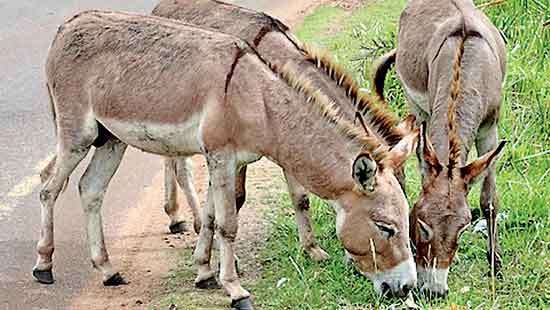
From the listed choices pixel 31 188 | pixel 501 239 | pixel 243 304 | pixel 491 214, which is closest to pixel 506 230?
pixel 501 239

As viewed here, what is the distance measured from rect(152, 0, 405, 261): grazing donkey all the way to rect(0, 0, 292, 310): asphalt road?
684 millimetres

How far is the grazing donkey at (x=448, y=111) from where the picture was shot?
7.08 meters

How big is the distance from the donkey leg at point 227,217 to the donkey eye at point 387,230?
3.35 ft

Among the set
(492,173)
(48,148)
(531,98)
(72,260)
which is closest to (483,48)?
(492,173)

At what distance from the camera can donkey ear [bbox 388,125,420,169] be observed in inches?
281

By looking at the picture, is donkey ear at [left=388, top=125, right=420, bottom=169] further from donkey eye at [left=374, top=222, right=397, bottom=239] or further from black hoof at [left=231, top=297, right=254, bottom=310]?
black hoof at [left=231, top=297, right=254, bottom=310]

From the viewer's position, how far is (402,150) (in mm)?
7188

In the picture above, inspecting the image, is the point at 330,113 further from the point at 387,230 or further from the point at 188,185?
the point at 188,185

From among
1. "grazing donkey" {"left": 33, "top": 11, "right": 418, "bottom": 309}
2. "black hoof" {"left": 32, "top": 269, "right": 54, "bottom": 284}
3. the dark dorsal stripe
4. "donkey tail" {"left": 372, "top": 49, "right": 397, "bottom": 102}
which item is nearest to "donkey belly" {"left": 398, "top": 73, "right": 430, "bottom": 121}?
"donkey tail" {"left": 372, "top": 49, "right": 397, "bottom": 102}

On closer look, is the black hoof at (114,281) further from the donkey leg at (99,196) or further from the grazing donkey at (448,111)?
the grazing donkey at (448,111)

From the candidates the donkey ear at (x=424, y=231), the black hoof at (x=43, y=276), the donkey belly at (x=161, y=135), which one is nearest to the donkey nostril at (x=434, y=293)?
the donkey ear at (x=424, y=231)

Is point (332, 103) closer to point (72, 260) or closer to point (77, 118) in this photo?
point (77, 118)

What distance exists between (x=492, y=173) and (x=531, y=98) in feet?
9.86

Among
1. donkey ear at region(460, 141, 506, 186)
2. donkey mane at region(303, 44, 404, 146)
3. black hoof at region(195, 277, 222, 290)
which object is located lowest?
black hoof at region(195, 277, 222, 290)
